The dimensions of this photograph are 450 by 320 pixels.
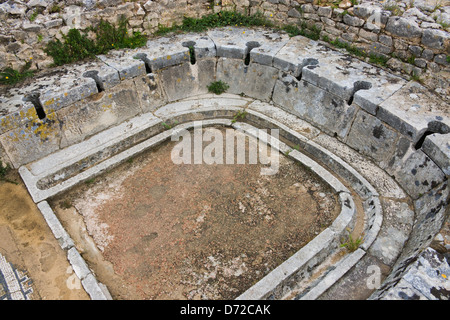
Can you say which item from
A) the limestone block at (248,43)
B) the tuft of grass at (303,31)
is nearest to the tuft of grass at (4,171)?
the limestone block at (248,43)

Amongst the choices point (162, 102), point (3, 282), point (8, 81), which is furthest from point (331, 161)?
point (8, 81)

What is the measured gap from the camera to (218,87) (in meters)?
7.52

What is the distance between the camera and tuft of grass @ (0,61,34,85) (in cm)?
616

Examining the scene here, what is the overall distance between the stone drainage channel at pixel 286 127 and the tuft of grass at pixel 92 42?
0.27m

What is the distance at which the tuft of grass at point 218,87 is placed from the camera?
24.6 feet

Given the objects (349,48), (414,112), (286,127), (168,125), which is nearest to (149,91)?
(168,125)

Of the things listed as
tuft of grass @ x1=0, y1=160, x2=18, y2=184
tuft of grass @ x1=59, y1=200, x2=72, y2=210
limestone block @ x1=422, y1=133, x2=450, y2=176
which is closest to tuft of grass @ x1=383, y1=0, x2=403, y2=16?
limestone block @ x1=422, y1=133, x2=450, y2=176

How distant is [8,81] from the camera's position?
20.3 feet

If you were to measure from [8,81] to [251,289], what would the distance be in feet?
18.3

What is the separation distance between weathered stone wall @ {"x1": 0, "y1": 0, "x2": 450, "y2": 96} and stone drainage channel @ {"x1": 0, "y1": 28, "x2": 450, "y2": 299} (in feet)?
1.27

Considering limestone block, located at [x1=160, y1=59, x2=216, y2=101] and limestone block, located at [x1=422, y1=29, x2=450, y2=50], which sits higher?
limestone block, located at [x1=422, y1=29, x2=450, y2=50]

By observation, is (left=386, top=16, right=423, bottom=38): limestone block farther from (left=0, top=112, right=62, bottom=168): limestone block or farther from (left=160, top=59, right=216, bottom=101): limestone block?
(left=0, top=112, right=62, bottom=168): limestone block

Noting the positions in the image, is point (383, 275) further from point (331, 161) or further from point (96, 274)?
point (96, 274)
